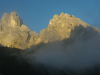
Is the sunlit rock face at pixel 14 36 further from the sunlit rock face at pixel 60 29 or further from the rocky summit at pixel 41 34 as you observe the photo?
the sunlit rock face at pixel 60 29

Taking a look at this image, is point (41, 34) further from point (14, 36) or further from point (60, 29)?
point (14, 36)

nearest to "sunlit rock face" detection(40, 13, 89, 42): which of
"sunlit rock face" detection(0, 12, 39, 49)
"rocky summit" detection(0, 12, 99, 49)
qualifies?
"rocky summit" detection(0, 12, 99, 49)

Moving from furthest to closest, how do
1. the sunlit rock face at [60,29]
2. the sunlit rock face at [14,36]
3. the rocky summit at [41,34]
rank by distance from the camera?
the sunlit rock face at [14,36]
the rocky summit at [41,34]
the sunlit rock face at [60,29]

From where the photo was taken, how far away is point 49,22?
80312 millimetres

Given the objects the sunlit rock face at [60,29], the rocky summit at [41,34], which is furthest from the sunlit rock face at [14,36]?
the sunlit rock face at [60,29]

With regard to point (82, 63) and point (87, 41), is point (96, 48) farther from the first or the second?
point (82, 63)

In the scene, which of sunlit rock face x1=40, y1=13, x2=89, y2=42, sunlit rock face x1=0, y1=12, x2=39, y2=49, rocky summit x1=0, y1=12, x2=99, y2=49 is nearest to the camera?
sunlit rock face x1=40, y1=13, x2=89, y2=42

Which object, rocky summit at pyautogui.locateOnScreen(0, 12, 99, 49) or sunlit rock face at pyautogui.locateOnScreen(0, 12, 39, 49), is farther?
sunlit rock face at pyautogui.locateOnScreen(0, 12, 39, 49)

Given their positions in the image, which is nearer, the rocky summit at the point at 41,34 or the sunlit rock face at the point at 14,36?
the rocky summit at the point at 41,34

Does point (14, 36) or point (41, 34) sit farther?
point (41, 34)

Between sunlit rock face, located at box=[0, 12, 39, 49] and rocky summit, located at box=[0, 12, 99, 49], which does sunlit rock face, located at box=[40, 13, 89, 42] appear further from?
sunlit rock face, located at box=[0, 12, 39, 49]

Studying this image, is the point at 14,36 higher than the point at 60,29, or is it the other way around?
the point at 60,29

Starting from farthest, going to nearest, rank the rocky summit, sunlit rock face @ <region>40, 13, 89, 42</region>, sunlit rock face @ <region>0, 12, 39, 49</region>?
1. sunlit rock face @ <region>0, 12, 39, 49</region>
2. the rocky summit
3. sunlit rock face @ <region>40, 13, 89, 42</region>

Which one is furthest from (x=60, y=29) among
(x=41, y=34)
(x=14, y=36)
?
(x=14, y=36)
